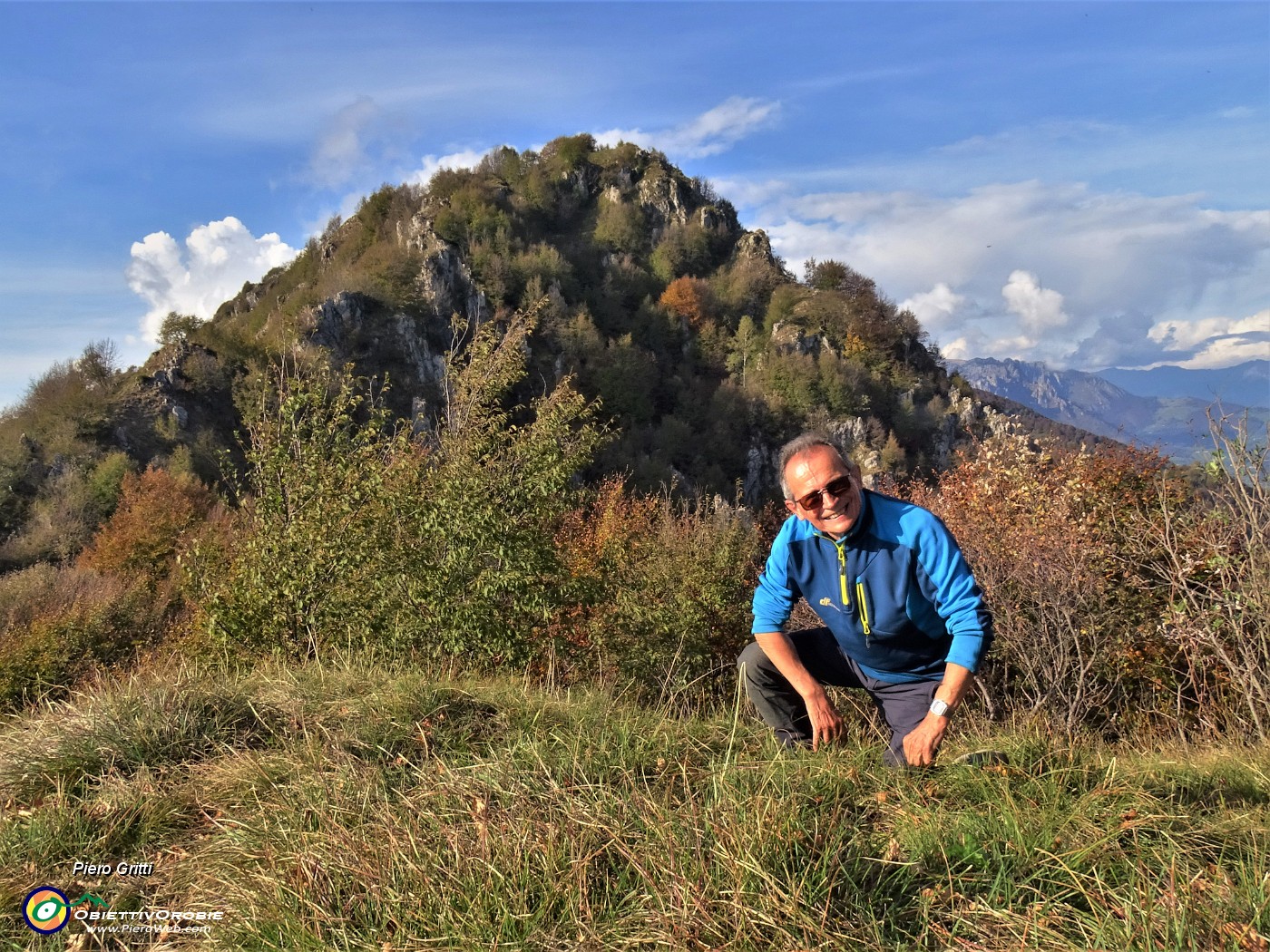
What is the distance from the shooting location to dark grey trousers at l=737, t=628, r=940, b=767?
3.17 metres

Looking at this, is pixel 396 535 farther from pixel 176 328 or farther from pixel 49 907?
pixel 176 328

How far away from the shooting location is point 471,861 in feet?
6.66

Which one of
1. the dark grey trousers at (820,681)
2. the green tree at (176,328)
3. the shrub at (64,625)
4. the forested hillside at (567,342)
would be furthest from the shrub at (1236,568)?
the green tree at (176,328)

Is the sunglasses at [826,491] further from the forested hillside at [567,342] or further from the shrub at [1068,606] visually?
the forested hillside at [567,342]

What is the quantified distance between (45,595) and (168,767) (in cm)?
2638

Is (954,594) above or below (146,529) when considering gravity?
above

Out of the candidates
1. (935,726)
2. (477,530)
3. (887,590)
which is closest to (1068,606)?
(887,590)

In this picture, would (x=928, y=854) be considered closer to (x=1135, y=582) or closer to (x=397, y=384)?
(x=1135, y=582)

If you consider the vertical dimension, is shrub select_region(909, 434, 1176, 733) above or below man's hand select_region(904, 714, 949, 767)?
below

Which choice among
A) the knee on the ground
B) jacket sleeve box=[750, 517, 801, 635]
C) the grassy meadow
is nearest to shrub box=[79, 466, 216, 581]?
the grassy meadow

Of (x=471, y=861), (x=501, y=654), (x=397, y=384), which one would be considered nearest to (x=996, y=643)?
(x=501, y=654)

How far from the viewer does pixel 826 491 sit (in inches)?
116

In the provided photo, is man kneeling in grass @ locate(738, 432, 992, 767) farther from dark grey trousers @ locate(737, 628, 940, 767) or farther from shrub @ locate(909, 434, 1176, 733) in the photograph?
shrub @ locate(909, 434, 1176, 733)

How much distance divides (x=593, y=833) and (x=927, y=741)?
128 centimetres
